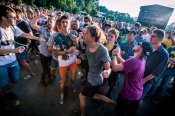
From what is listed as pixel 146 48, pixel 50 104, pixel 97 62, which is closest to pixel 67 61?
pixel 97 62

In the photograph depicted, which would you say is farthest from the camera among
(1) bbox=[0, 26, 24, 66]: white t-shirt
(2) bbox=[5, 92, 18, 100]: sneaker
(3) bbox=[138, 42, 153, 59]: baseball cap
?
(2) bbox=[5, 92, 18, 100]: sneaker

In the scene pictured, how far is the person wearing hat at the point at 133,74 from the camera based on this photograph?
7.31ft

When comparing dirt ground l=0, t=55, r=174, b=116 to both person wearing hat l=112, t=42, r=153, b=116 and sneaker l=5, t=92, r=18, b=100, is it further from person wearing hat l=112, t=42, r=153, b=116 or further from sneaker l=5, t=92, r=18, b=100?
person wearing hat l=112, t=42, r=153, b=116

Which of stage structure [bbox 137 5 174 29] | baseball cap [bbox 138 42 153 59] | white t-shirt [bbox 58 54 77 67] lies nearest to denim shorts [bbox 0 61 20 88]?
white t-shirt [bbox 58 54 77 67]

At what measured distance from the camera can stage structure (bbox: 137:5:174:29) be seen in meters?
18.3

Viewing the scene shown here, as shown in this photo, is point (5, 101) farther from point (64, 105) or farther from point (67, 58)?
point (67, 58)

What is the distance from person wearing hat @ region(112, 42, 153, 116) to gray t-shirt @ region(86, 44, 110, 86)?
270 mm

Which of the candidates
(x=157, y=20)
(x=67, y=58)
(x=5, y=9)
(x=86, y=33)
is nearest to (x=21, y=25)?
(x=5, y=9)

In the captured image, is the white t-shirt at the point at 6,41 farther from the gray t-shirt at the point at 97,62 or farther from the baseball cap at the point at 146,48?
the baseball cap at the point at 146,48

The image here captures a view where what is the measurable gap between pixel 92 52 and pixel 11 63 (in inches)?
78.1

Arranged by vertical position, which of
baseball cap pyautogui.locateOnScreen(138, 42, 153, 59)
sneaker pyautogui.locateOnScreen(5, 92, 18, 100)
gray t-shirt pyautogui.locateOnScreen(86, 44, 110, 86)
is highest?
baseball cap pyautogui.locateOnScreen(138, 42, 153, 59)

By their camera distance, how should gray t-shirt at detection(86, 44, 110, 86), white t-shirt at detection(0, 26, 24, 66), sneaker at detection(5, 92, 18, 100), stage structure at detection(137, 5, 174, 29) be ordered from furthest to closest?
1. stage structure at detection(137, 5, 174, 29)
2. sneaker at detection(5, 92, 18, 100)
3. white t-shirt at detection(0, 26, 24, 66)
4. gray t-shirt at detection(86, 44, 110, 86)

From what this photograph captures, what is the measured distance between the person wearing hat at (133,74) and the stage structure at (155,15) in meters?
18.6

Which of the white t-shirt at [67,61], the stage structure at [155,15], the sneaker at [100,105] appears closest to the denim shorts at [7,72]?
the white t-shirt at [67,61]
